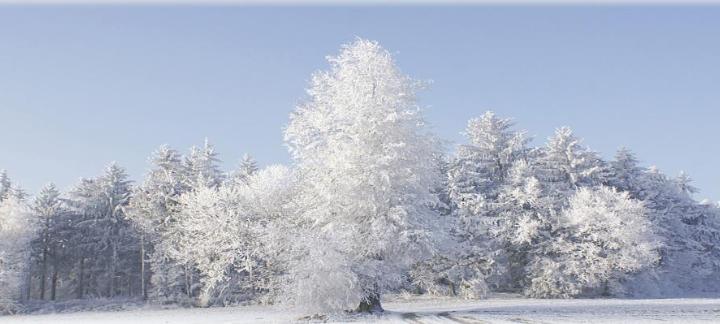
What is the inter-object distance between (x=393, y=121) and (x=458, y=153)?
26553mm

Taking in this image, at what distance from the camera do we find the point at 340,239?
22.2 metres

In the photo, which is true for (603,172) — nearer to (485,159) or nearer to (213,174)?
(485,159)

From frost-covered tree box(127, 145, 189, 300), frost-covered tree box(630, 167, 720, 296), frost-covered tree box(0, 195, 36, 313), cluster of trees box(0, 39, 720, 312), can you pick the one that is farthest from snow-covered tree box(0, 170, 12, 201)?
frost-covered tree box(630, 167, 720, 296)

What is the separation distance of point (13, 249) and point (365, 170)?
130 feet

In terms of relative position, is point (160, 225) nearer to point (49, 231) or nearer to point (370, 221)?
point (49, 231)

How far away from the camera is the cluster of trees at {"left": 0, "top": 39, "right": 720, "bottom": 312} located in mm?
23605

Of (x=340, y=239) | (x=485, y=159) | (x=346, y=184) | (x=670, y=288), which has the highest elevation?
(x=485, y=159)

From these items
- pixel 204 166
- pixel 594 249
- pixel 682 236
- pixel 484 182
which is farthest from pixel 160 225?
pixel 682 236

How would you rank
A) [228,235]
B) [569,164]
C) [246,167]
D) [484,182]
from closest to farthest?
[228,235], [484,182], [569,164], [246,167]

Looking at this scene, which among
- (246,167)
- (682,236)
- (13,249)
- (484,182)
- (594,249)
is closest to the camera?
(594,249)

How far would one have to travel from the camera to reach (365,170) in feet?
78.1

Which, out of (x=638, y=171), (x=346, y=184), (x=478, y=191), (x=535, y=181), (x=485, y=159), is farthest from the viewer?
(x=638, y=171)

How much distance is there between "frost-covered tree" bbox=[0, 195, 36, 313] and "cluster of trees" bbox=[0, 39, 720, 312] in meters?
0.16

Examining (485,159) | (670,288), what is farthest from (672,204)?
(485,159)
